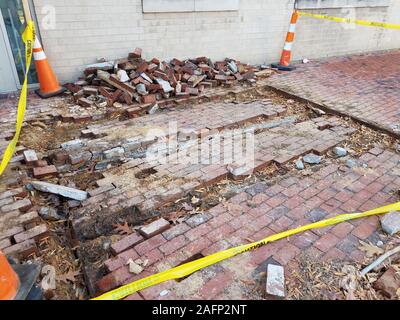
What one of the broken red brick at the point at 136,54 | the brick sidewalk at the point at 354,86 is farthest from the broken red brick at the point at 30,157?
the brick sidewalk at the point at 354,86

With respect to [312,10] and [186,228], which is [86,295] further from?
[312,10]

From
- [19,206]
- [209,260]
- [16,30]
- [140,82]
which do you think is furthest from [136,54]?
[209,260]

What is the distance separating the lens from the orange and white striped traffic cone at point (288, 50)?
7779 millimetres

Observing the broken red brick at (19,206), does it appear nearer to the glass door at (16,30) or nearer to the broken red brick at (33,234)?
the broken red brick at (33,234)

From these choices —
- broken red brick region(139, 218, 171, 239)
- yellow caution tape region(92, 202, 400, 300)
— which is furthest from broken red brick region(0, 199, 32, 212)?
yellow caution tape region(92, 202, 400, 300)

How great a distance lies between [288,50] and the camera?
26.2 ft

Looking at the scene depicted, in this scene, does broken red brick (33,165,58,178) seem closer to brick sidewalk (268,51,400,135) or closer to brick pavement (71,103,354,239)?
brick pavement (71,103,354,239)

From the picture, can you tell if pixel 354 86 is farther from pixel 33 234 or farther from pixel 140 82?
pixel 33 234

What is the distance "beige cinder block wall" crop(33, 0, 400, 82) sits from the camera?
5.62 m

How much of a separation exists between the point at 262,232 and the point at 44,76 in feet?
15.4

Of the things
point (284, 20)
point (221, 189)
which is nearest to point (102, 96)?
point (221, 189)

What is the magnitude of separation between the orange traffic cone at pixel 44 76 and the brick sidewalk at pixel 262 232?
3961 mm

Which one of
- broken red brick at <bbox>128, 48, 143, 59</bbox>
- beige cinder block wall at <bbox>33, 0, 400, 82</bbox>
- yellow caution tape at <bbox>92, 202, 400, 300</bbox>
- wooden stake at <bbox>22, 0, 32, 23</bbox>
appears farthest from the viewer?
broken red brick at <bbox>128, 48, 143, 59</bbox>

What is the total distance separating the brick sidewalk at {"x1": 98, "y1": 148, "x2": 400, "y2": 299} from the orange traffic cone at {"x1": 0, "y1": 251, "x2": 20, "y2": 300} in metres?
0.54
